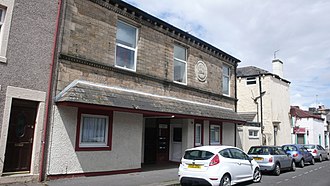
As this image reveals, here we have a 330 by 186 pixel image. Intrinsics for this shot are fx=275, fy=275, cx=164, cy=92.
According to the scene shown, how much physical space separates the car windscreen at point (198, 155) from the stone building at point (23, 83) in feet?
16.7

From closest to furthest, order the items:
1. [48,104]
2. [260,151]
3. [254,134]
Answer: [48,104], [260,151], [254,134]

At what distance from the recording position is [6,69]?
28.3ft

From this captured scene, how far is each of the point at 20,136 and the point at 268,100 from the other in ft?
72.4

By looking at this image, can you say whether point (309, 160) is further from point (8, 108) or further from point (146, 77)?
point (8, 108)

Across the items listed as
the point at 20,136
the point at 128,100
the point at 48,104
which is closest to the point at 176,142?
the point at 128,100

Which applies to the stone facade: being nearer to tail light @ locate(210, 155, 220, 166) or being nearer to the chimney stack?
tail light @ locate(210, 155, 220, 166)

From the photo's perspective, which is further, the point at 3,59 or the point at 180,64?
the point at 180,64

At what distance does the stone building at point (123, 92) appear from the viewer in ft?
32.8

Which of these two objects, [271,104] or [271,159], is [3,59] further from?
[271,104]

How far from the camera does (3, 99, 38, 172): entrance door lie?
28.9ft

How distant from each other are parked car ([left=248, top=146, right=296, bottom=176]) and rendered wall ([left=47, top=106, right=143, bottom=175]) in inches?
242

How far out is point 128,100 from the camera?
36.9ft

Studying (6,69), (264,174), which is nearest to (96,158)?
(6,69)

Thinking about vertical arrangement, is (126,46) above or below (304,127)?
above
